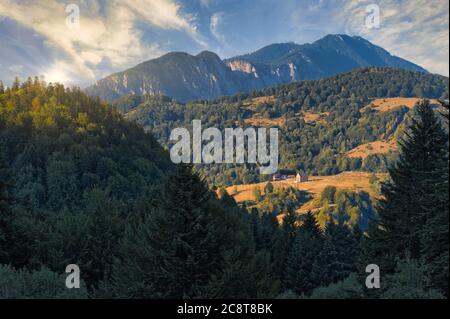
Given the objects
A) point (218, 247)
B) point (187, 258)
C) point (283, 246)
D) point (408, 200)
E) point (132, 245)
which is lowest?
point (283, 246)

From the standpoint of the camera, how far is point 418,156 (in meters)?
32.5

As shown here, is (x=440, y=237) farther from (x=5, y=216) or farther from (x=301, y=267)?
(x=5, y=216)

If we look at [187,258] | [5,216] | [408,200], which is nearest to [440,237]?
[408,200]

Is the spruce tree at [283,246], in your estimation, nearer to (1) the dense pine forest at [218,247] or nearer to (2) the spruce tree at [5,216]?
(1) the dense pine forest at [218,247]

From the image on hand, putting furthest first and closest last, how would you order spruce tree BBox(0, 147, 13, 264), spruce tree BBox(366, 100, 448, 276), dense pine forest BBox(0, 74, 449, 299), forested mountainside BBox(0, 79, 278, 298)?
spruce tree BBox(0, 147, 13, 264) < forested mountainside BBox(0, 79, 278, 298) < spruce tree BBox(366, 100, 448, 276) < dense pine forest BBox(0, 74, 449, 299)

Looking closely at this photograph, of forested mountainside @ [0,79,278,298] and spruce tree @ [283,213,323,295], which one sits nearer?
forested mountainside @ [0,79,278,298]

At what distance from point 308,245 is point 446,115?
46601 millimetres

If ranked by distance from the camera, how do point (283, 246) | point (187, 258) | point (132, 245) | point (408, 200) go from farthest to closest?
point (283, 246) → point (132, 245) → point (408, 200) → point (187, 258)

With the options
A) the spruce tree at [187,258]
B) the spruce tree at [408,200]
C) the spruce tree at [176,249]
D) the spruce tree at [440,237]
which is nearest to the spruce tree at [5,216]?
the spruce tree at [187,258]

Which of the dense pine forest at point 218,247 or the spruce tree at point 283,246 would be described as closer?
the dense pine forest at point 218,247

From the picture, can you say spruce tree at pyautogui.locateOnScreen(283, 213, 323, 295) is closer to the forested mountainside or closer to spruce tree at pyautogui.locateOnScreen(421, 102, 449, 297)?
the forested mountainside

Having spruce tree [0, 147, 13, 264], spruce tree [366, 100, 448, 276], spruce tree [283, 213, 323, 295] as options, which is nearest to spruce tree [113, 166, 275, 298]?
spruce tree [366, 100, 448, 276]

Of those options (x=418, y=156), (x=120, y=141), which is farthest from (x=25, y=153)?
(x=418, y=156)

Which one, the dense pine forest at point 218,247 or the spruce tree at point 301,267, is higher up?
the dense pine forest at point 218,247
